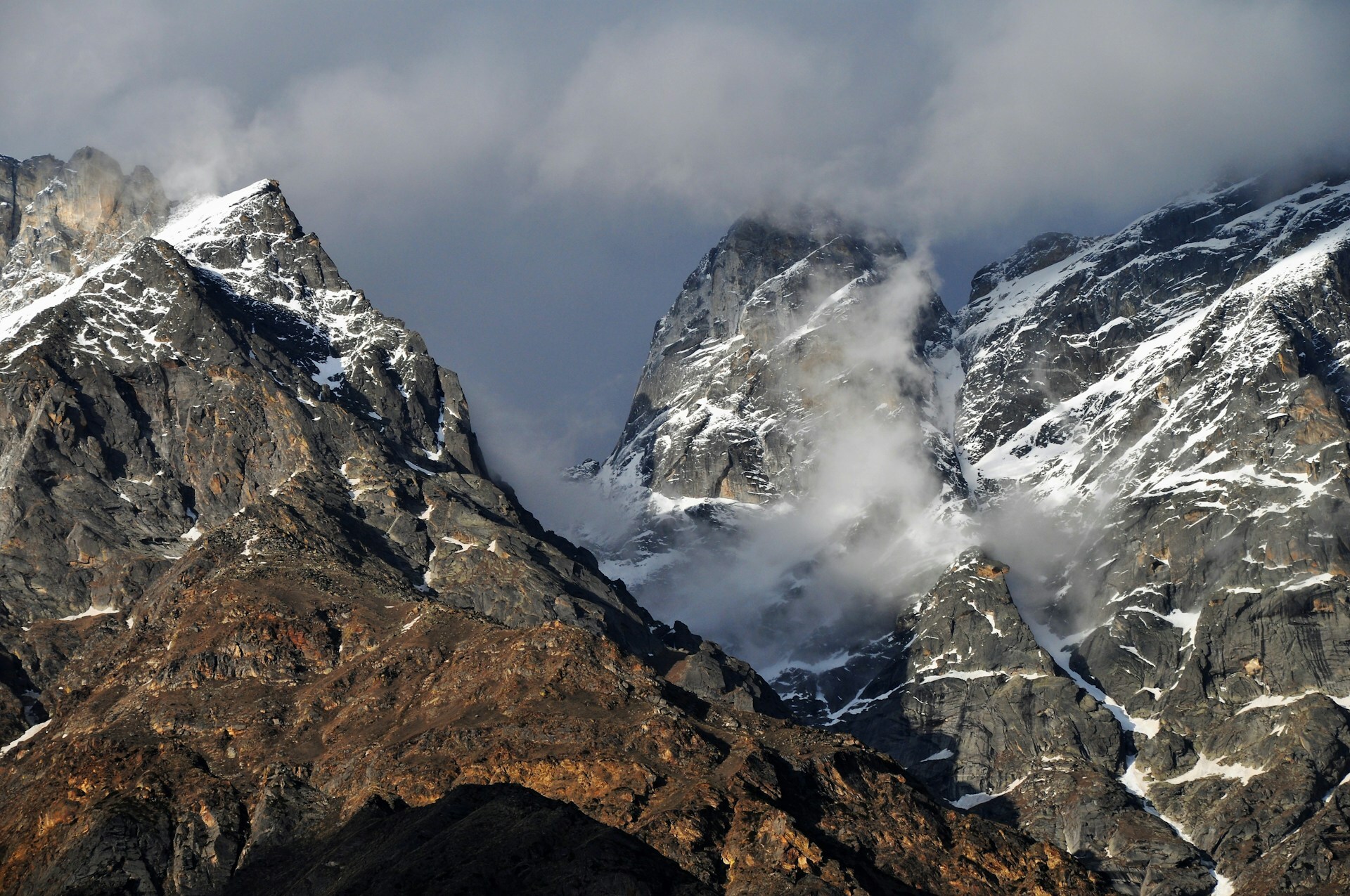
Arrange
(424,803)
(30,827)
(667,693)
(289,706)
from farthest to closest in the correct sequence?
(289,706)
(667,693)
(30,827)
(424,803)

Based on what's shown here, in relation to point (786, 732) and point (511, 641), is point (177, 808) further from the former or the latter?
point (786, 732)

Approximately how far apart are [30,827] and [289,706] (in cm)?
3490

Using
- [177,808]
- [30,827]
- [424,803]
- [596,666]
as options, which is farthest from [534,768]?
[30,827]

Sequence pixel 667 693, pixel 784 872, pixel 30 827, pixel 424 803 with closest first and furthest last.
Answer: pixel 784 872 → pixel 424 803 → pixel 30 827 → pixel 667 693

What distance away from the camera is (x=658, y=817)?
477 ft

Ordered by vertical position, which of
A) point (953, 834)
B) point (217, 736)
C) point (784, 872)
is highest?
point (217, 736)

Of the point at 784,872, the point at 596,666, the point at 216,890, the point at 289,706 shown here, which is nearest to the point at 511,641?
the point at 596,666

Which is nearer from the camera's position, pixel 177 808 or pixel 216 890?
pixel 216 890

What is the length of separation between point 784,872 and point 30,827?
80.2m

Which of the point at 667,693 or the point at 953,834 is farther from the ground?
the point at 667,693

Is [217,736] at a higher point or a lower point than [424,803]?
higher

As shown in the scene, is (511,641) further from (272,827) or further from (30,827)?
(30,827)

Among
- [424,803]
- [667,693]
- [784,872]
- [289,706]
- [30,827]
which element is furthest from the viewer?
[289,706]

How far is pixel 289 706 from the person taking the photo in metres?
194
